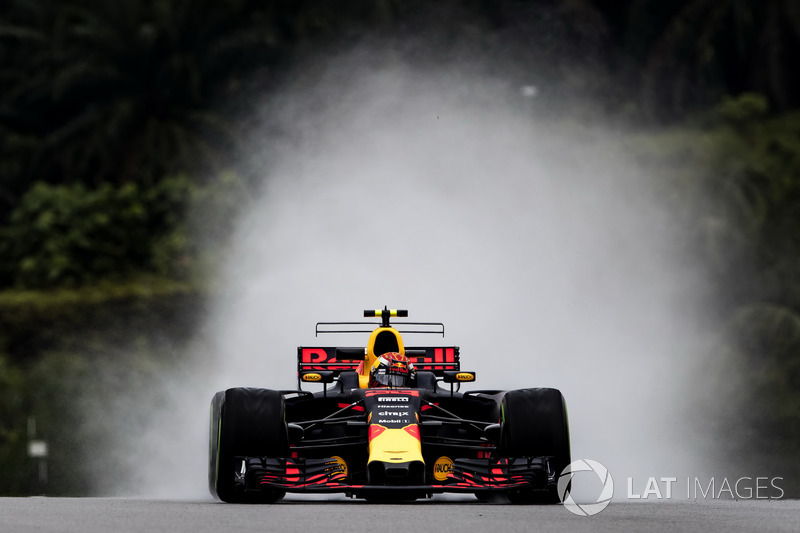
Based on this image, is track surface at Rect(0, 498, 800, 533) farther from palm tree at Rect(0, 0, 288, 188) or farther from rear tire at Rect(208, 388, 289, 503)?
palm tree at Rect(0, 0, 288, 188)

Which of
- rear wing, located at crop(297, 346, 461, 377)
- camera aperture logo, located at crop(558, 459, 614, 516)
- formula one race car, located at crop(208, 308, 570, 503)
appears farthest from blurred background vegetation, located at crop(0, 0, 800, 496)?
formula one race car, located at crop(208, 308, 570, 503)

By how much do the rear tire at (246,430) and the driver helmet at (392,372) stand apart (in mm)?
2077

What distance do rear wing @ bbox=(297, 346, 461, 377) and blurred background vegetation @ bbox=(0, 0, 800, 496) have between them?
11456mm

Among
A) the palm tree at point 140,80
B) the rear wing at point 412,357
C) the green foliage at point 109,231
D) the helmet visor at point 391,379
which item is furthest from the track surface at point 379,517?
the palm tree at point 140,80

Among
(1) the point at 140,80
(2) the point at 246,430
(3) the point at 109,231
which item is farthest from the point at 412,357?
(1) the point at 140,80

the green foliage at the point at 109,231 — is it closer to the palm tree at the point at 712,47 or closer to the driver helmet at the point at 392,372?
the palm tree at the point at 712,47

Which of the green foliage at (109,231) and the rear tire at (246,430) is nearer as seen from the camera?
the rear tire at (246,430)

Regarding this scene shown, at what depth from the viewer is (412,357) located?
18938 mm

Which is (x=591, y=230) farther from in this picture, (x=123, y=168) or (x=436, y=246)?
(x=123, y=168)

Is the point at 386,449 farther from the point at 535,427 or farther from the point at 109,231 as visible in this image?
the point at 109,231

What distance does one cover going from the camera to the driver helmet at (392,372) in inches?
651

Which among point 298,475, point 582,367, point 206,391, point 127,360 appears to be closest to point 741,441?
point 582,367

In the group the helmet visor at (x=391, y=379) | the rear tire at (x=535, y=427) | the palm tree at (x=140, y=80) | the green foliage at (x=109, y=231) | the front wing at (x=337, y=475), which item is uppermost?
the palm tree at (x=140, y=80)

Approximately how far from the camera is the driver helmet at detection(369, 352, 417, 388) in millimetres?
16547
